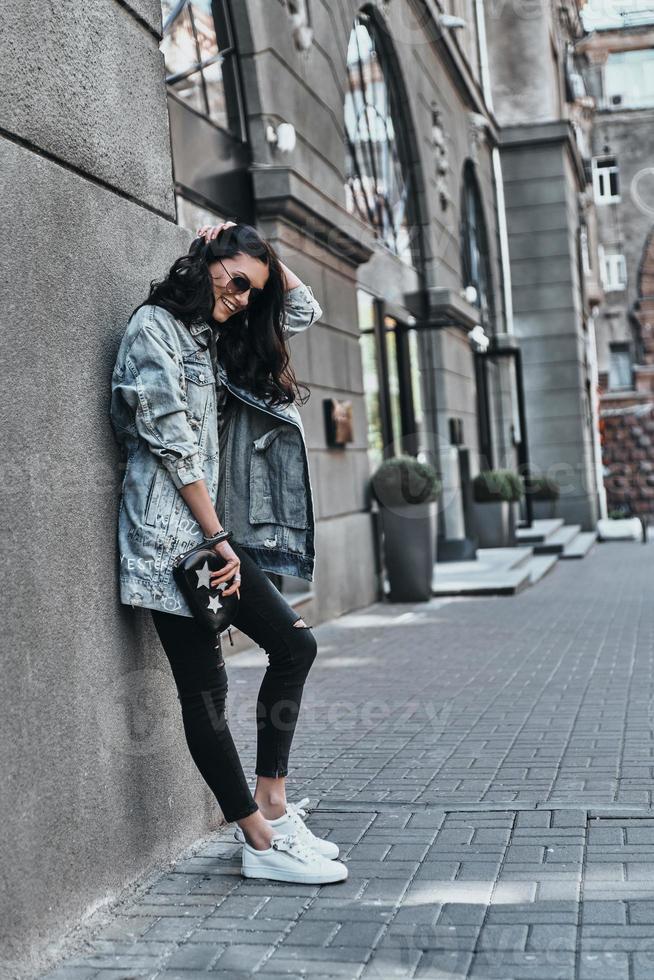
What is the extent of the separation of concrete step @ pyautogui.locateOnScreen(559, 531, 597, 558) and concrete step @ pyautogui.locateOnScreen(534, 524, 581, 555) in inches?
3.4

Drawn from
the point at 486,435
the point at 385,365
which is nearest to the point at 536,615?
the point at 385,365

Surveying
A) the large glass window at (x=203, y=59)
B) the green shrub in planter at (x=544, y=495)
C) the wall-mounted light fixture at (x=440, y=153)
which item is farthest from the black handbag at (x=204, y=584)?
the green shrub in planter at (x=544, y=495)

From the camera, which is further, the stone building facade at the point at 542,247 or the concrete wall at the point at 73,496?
the stone building facade at the point at 542,247

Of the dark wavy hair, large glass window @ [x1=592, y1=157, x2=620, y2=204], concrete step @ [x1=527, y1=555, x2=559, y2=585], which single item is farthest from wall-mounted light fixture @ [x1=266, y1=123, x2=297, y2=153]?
large glass window @ [x1=592, y1=157, x2=620, y2=204]

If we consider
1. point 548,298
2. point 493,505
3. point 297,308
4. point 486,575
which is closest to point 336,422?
point 486,575

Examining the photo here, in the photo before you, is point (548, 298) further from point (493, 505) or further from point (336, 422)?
point (336, 422)

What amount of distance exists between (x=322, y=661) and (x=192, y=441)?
545 centimetres

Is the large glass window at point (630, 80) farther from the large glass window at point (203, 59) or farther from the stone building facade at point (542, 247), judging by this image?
the large glass window at point (203, 59)

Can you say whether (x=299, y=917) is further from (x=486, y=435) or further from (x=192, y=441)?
(x=486, y=435)

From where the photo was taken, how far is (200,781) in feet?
14.7

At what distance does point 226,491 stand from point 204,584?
0.52 meters

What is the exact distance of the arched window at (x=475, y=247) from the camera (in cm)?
2225

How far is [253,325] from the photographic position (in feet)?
14.0

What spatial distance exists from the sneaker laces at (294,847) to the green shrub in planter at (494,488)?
14205mm
